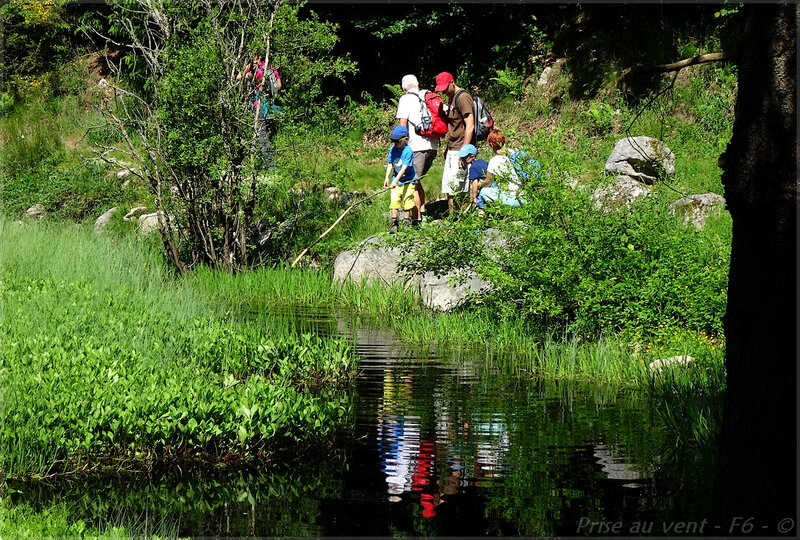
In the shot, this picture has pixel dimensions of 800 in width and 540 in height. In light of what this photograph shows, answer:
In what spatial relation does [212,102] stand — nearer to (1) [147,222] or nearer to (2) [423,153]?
(2) [423,153]

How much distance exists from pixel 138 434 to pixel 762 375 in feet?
12.5

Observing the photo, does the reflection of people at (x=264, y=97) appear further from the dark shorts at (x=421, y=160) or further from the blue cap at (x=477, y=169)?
the blue cap at (x=477, y=169)

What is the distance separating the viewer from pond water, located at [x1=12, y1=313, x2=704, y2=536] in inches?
213

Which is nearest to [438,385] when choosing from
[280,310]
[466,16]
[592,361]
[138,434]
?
[592,361]

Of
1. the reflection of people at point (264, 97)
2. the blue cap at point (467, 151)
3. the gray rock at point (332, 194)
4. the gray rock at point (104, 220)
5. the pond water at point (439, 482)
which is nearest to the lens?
the pond water at point (439, 482)

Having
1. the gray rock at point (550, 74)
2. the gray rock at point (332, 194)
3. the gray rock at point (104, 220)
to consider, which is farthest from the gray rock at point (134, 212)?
the gray rock at point (550, 74)

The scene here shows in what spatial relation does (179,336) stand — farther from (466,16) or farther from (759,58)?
(466,16)

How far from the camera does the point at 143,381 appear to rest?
695 centimetres

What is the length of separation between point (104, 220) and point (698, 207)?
10446 millimetres

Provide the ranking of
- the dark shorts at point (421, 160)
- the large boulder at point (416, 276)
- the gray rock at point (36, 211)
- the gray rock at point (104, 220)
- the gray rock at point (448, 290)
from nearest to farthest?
the large boulder at point (416, 276) → the gray rock at point (448, 290) → the dark shorts at point (421, 160) → the gray rock at point (104, 220) → the gray rock at point (36, 211)

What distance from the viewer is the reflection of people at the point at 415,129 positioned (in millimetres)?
14109

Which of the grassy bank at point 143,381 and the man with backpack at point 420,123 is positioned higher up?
the man with backpack at point 420,123

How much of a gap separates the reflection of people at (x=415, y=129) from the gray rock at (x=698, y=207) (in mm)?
3532

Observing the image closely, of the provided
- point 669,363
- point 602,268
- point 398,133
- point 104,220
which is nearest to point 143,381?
point 669,363
